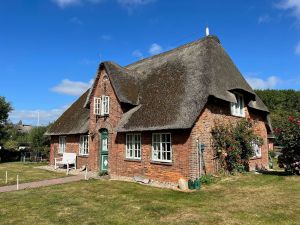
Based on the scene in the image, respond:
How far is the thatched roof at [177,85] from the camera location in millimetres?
15133

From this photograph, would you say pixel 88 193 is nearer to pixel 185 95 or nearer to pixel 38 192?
pixel 38 192

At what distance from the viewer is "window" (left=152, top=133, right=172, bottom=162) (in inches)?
606

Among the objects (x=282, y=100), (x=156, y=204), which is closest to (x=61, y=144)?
(x=156, y=204)

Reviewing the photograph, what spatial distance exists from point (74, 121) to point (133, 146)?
8.86m

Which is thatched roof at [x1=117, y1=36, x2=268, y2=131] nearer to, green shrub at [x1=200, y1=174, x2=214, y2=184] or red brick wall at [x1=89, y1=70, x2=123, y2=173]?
red brick wall at [x1=89, y1=70, x2=123, y2=173]

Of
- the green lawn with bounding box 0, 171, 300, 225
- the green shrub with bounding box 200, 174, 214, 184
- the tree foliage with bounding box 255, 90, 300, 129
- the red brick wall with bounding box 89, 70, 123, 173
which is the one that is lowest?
the green lawn with bounding box 0, 171, 300, 225

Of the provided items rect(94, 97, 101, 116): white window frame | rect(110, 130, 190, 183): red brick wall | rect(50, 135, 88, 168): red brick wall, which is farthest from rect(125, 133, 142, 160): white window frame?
rect(50, 135, 88, 168): red brick wall

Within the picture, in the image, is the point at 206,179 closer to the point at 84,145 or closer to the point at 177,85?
the point at 177,85

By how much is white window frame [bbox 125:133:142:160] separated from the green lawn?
9.07 feet

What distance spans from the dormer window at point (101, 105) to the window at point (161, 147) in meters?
4.78

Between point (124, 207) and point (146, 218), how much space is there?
156 centimetres

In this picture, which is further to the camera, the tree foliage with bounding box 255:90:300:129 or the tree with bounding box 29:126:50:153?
the tree foliage with bounding box 255:90:300:129

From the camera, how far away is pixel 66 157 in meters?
22.5

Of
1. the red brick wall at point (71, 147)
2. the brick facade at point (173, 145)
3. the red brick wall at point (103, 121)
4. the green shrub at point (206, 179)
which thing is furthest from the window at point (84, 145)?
the green shrub at point (206, 179)
